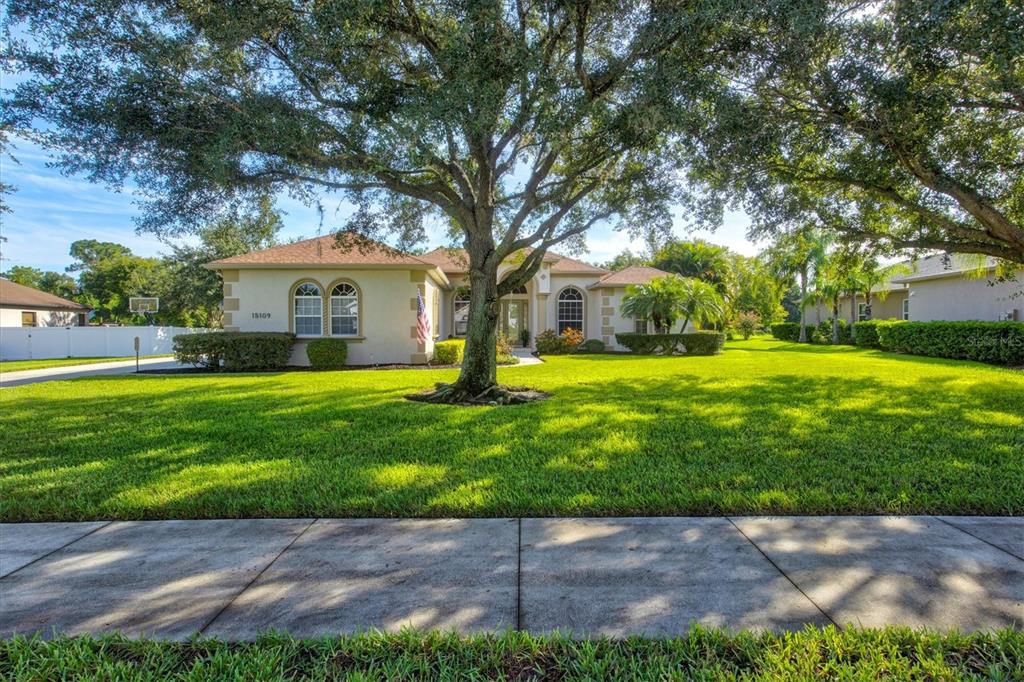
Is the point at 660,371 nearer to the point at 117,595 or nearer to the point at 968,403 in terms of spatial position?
the point at 968,403

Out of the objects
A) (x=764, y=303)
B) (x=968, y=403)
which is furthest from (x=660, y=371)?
(x=764, y=303)

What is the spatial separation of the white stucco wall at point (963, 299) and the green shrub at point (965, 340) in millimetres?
1770

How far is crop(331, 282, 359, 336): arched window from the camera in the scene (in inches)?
679

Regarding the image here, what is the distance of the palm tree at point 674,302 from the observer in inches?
863

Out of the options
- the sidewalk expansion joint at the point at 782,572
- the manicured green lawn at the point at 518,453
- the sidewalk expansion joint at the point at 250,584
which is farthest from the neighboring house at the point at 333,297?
the sidewalk expansion joint at the point at 782,572

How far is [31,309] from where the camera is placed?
31.2 meters

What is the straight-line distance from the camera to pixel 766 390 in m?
10.9

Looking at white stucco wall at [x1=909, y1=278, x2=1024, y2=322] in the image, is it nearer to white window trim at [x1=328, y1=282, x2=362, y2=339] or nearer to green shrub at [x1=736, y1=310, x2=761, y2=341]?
green shrub at [x1=736, y1=310, x2=761, y2=341]

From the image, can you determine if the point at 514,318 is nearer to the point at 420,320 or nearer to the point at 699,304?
the point at 699,304

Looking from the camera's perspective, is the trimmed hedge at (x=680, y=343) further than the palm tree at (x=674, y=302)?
Yes

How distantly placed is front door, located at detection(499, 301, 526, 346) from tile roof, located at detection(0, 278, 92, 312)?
1080 inches

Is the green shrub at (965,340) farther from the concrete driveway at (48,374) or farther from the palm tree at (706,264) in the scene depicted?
the concrete driveway at (48,374)

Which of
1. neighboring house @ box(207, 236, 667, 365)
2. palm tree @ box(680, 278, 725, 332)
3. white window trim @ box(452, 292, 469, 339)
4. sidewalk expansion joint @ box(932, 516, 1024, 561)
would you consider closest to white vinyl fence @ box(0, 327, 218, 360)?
neighboring house @ box(207, 236, 667, 365)

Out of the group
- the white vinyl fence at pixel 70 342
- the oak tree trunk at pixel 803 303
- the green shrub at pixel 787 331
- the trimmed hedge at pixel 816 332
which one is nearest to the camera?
the white vinyl fence at pixel 70 342
